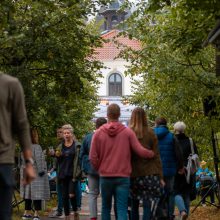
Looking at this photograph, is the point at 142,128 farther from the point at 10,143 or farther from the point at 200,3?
the point at 10,143

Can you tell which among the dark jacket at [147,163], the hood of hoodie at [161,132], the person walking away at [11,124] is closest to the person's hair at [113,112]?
the dark jacket at [147,163]

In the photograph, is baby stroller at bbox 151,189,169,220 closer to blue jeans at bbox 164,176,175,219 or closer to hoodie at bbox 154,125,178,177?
blue jeans at bbox 164,176,175,219

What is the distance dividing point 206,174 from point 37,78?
6142 millimetres

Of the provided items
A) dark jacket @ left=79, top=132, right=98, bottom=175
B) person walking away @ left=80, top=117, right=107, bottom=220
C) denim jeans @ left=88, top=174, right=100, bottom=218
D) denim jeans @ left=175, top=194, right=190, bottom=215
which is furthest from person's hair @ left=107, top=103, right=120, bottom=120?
denim jeans @ left=175, top=194, right=190, bottom=215

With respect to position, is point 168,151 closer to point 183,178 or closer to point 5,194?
point 183,178

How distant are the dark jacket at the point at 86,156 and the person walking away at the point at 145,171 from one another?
6.22 ft

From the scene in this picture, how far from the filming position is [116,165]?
9672 mm

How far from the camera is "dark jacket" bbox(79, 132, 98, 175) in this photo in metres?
12.3

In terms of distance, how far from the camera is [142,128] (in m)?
10.4

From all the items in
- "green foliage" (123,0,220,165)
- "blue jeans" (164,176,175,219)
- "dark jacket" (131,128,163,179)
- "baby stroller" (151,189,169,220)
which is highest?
"green foliage" (123,0,220,165)

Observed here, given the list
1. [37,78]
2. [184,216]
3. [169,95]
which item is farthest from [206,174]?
[184,216]

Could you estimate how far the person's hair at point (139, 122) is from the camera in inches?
408

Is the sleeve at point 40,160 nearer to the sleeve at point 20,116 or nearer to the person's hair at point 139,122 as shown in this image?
the person's hair at point 139,122

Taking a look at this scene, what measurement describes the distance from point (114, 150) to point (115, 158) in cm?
10
